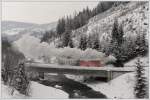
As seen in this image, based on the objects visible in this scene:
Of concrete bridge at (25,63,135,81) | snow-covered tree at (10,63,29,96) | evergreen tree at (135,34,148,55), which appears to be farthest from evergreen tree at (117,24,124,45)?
snow-covered tree at (10,63,29,96)

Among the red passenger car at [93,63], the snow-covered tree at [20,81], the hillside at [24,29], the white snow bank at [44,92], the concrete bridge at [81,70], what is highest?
the hillside at [24,29]

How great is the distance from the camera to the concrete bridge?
5020 mm

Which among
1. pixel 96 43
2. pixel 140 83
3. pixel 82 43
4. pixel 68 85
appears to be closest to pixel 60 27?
pixel 82 43

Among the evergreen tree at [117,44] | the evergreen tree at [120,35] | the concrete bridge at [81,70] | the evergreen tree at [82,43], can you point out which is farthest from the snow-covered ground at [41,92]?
the evergreen tree at [120,35]

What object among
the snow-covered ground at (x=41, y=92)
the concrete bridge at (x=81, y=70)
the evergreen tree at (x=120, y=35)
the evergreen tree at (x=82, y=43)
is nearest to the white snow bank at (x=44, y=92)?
the snow-covered ground at (x=41, y=92)

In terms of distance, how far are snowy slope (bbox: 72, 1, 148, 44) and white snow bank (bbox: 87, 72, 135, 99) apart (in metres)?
0.39

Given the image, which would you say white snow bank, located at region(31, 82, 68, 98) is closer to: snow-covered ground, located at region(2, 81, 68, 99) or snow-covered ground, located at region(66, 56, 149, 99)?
snow-covered ground, located at region(2, 81, 68, 99)

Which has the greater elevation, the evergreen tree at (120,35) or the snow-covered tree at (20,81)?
the evergreen tree at (120,35)

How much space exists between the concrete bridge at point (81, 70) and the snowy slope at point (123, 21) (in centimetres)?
28

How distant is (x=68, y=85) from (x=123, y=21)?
80 centimetres

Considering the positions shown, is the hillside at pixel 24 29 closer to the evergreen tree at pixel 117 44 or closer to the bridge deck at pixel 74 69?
the bridge deck at pixel 74 69

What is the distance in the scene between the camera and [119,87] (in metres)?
5.04

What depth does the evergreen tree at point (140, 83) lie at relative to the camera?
497 cm

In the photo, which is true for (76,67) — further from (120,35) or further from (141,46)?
(141,46)
